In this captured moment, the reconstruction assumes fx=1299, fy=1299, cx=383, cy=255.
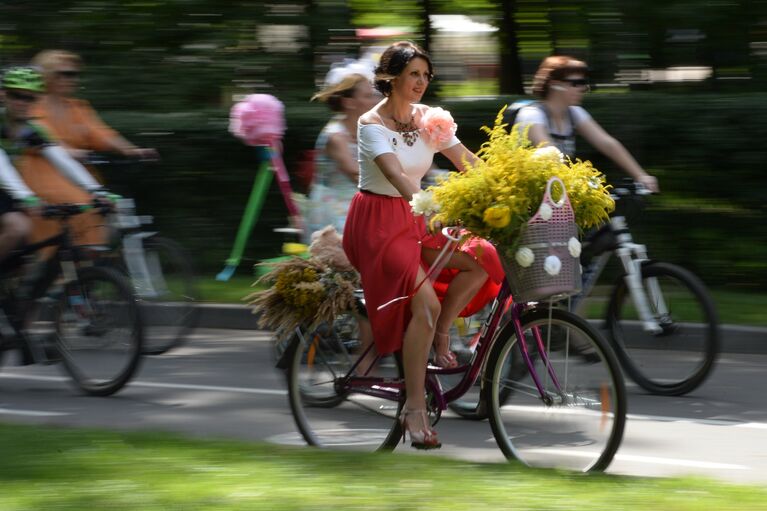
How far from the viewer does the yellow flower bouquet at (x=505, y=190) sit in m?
5.10

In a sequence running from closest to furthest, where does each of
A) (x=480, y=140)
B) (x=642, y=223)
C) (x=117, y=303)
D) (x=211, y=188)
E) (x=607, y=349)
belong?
(x=607, y=349)
(x=117, y=303)
(x=642, y=223)
(x=480, y=140)
(x=211, y=188)

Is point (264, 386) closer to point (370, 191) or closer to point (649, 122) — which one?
point (370, 191)

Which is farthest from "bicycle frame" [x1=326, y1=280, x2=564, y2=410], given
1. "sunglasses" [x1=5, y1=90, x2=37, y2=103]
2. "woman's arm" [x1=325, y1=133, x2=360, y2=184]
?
"sunglasses" [x1=5, y1=90, x2=37, y2=103]

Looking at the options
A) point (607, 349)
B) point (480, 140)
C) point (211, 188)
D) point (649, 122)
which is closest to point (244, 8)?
point (211, 188)

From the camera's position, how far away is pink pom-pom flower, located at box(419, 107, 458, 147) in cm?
565

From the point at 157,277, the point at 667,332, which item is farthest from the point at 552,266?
the point at 157,277

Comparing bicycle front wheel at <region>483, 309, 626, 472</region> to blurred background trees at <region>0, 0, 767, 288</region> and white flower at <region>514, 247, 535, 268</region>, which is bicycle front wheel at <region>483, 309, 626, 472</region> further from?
blurred background trees at <region>0, 0, 767, 288</region>

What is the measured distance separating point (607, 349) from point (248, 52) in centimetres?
874

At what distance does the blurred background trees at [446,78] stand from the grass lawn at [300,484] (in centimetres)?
454

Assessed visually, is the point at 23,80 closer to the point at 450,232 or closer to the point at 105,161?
the point at 105,161

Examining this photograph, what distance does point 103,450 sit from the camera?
210 inches

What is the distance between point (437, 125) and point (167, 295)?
4.01 meters

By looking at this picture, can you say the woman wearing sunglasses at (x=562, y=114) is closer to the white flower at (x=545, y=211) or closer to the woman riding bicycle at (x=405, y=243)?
the woman riding bicycle at (x=405, y=243)

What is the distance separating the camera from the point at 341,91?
729 centimetres
